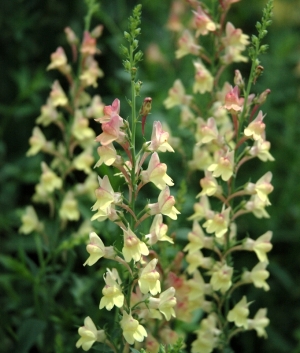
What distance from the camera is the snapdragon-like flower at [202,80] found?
2.58 meters

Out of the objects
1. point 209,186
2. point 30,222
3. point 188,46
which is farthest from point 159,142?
point 30,222

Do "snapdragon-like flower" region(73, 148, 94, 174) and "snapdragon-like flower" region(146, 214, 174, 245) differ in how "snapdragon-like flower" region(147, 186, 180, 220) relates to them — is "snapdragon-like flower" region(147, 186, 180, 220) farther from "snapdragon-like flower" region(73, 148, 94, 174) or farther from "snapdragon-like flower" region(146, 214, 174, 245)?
"snapdragon-like flower" region(73, 148, 94, 174)

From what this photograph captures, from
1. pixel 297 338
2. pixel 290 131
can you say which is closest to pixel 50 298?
pixel 297 338

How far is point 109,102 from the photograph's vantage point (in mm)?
3795

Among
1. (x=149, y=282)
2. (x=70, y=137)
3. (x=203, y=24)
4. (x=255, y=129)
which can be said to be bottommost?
(x=70, y=137)

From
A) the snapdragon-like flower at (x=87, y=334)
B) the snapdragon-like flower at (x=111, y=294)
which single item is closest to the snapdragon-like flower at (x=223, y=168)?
the snapdragon-like flower at (x=111, y=294)

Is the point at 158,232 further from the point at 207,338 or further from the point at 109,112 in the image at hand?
the point at 207,338

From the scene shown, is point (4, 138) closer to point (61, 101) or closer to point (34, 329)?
point (61, 101)

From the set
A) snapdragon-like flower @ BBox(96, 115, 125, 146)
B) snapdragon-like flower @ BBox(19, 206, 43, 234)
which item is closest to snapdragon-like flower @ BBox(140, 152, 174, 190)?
snapdragon-like flower @ BBox(96, 115, 125, 146)

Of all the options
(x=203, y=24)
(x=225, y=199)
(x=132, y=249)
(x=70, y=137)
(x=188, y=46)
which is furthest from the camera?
(x=70, y=137)

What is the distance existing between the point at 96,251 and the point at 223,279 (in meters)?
0.44

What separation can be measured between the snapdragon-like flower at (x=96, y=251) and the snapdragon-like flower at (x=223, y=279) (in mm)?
370

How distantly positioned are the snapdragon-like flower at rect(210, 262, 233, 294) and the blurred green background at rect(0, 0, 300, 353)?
0.73 metres

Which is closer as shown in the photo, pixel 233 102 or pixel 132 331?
pixel 132 331
